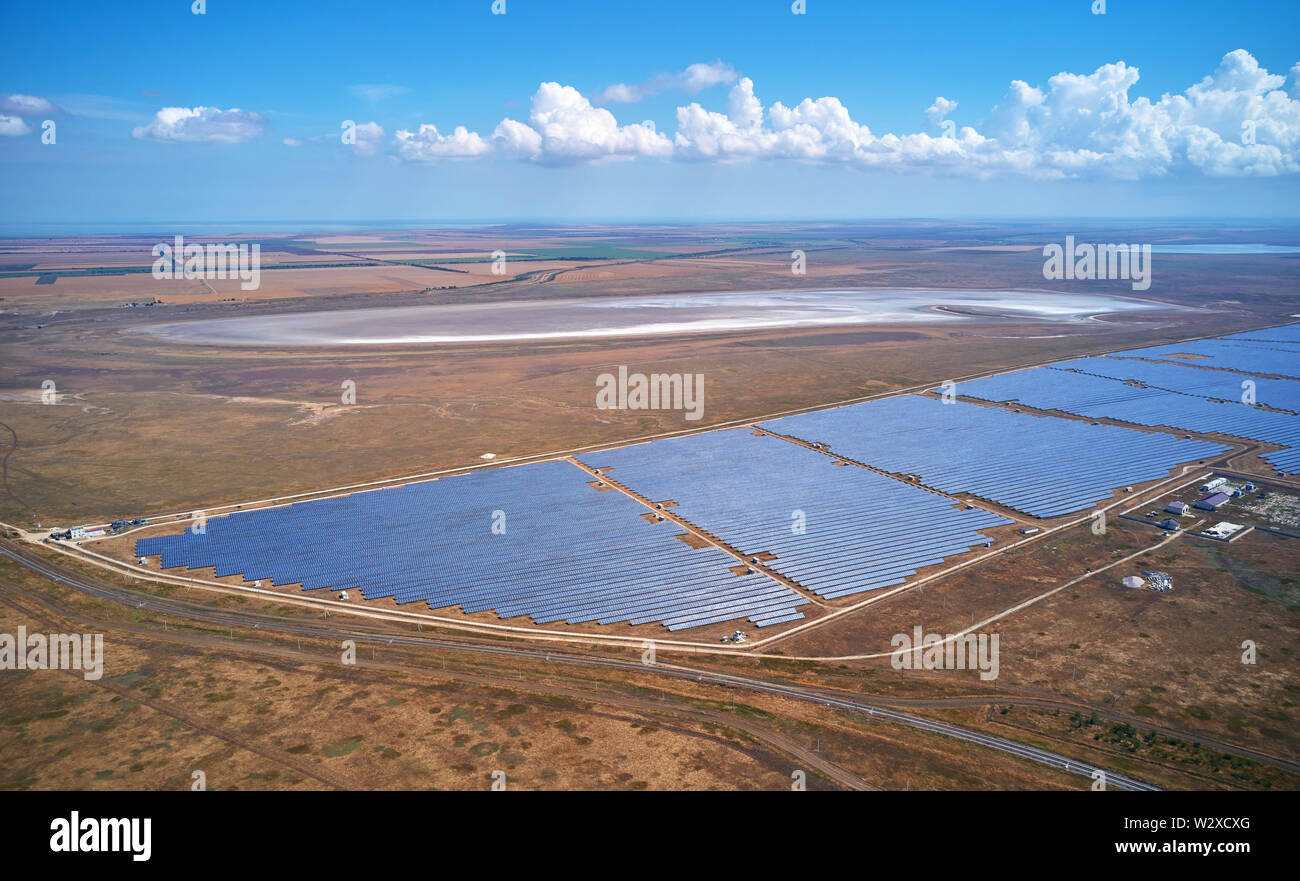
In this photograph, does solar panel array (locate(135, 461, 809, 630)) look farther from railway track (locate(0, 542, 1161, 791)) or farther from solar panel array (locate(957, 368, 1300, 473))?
solar panel array (locate(957, 368, 1300, 473))

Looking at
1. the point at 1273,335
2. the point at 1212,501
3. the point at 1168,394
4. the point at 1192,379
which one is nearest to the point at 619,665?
the point at 1212,501

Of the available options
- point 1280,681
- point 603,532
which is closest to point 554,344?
point 603,532

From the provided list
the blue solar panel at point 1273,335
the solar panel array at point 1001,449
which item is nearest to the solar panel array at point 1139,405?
the solar panel array at point 1001,449

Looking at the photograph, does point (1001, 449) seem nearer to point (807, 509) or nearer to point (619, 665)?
point (807, 509)

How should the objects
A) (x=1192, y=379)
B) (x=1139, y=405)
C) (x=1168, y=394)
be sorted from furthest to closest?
(x=1192, y=379)
(x=1168, y=394)
(x=1139, y=405)

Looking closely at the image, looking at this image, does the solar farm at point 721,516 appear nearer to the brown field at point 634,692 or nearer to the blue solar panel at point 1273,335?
the brown field at point 634,692
